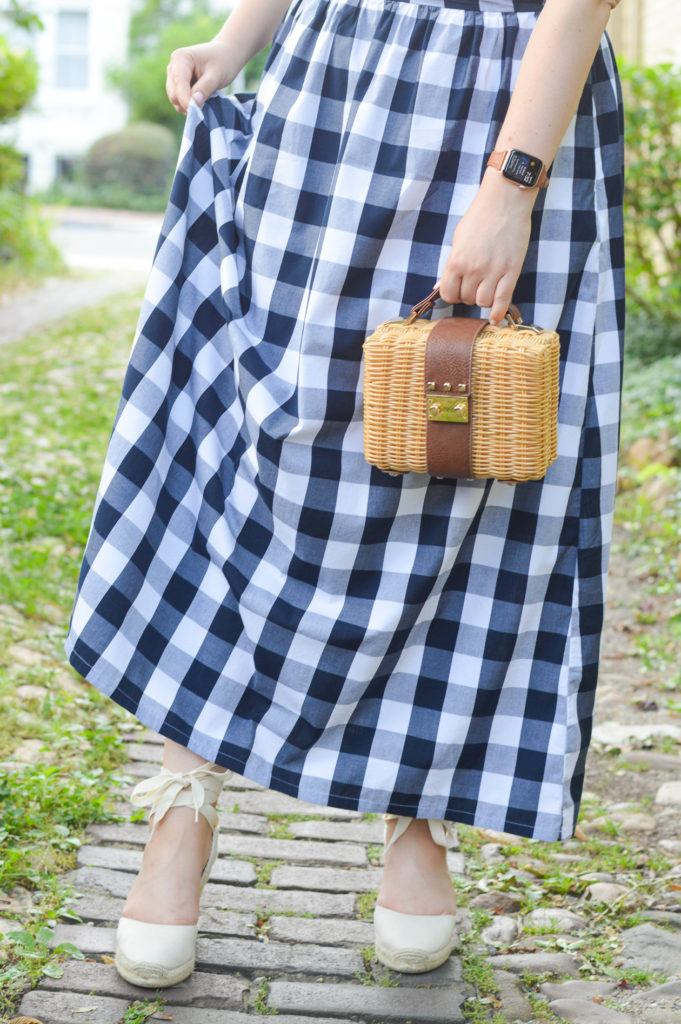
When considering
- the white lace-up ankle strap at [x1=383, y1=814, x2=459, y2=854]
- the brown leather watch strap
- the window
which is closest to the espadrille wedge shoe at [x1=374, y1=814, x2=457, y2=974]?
the white lace-up ankle strap at [x1=383, y1=814, x2=459, y2=854]

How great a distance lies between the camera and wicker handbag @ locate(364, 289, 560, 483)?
4.39 feet

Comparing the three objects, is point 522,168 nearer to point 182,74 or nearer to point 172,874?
point 182,74

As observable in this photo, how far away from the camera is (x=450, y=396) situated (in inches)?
53.2

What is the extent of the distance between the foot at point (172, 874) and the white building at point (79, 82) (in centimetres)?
3055

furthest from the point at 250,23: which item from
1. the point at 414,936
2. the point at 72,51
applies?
the point at 72,51

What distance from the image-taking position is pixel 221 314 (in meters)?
1.62

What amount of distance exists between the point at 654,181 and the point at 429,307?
16.6 ft

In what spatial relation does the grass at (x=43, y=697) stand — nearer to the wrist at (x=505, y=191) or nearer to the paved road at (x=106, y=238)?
the wrist at (x=505, y=191)

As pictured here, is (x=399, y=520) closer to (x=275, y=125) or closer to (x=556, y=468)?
(x=556, y=468)

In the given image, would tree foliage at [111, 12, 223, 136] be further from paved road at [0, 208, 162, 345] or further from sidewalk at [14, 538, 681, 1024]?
sidewalk at [14, 538, 681, 1024]

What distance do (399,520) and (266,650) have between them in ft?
0.85

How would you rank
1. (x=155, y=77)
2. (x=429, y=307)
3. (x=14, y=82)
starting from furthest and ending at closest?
(x=155, y=77) < (x=14, y=82) < (x=429, y=307)

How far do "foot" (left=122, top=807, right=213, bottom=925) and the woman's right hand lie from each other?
1.07 m

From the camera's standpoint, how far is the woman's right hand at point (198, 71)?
168 cm
